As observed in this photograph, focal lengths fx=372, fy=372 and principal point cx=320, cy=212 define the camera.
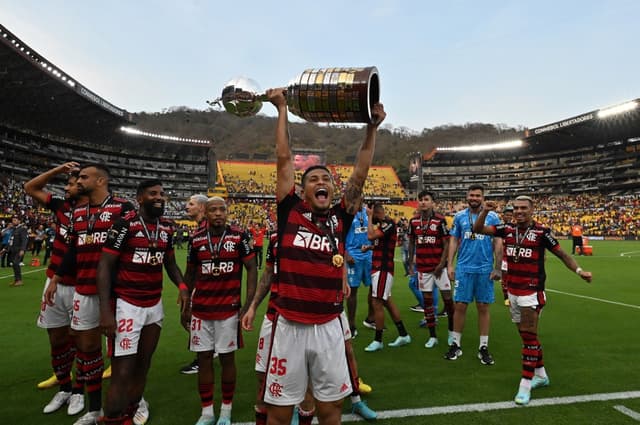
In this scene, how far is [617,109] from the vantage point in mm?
40250

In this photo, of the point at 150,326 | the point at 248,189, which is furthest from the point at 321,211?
the point at 248,189

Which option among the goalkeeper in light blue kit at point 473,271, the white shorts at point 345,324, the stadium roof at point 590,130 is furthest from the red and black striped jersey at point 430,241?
the stadium roof at point 590,130

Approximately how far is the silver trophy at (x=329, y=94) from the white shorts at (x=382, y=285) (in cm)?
332

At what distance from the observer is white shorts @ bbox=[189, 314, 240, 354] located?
11.1 ft

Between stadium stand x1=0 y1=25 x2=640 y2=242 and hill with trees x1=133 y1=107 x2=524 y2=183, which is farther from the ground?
hill with trees x1=133 y1=107 x2=524 y2=183

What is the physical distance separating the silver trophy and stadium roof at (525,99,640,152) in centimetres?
4903

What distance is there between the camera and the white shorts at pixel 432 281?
582cm

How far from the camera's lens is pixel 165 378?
432cm

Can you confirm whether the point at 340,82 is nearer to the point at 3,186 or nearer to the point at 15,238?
the point at 15,238

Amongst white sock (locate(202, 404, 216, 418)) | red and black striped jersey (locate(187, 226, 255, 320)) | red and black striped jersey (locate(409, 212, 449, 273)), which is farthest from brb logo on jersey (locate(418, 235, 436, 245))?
white sock (locate(202, 404, 216, 418))

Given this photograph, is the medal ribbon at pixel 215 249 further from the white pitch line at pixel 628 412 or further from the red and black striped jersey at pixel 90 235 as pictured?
the white pitch line at pixel 628 412

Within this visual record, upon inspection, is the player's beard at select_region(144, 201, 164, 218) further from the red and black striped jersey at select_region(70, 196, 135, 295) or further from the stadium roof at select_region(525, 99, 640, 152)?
the stadium roof at select_region(525, 99, 640, 152)

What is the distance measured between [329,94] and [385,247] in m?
3.58

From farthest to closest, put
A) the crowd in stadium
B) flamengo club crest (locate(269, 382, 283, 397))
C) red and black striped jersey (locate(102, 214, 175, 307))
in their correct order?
the crowd in stadium < red and black striped jersey (locate(102, 214, 175, 307)) < flamengo club crest (locate(269, 382, 283, 397))
